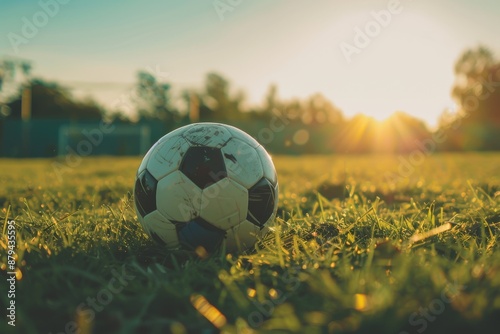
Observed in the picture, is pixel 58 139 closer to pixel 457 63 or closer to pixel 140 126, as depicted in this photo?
pixel 140 126

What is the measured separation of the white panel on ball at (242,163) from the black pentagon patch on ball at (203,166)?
0.04 metres

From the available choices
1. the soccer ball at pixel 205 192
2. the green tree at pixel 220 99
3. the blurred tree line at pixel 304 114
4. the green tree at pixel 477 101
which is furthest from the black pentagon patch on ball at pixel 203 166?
the green tree at pixel 220 99

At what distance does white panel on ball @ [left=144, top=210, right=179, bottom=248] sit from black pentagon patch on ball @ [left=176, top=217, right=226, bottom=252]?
0.13ft

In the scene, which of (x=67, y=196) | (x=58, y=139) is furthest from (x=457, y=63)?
(x=67, y=196)

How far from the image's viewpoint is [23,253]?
6.43 feet

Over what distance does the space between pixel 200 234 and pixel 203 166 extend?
0.34 meters

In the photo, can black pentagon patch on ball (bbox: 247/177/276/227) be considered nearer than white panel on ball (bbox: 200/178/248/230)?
No

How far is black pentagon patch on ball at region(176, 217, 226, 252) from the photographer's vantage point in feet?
7.07

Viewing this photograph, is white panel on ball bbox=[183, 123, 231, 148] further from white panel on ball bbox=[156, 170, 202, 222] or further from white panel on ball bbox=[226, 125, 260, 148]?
white panel on ball bbox=[156, 170, 202, 222]

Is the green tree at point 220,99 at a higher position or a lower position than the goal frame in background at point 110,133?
higher

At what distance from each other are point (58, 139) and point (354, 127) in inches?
826

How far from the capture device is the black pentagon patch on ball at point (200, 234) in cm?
216

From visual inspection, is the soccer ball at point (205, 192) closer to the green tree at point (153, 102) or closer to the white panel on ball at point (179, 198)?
the white panel on ball at point (179, 198)

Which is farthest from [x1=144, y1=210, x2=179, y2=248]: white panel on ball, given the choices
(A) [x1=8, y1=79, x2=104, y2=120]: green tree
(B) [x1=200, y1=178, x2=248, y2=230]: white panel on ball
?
(A) [x1=8, y1=79, x2=104, y2=120]: green tree
